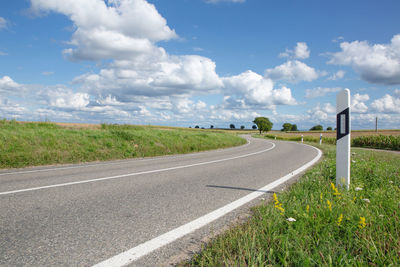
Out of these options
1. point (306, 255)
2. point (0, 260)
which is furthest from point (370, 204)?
point (0, 260)

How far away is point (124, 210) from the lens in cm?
353

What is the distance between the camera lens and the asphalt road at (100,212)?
7.82ft

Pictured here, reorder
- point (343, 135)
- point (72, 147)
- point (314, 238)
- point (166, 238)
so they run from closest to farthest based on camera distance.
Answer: point (314, 238) < point (166, 238) < point (343, 135) < point (72, 147)

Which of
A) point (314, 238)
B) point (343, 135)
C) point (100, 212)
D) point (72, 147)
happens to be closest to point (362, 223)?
point (314, 238)

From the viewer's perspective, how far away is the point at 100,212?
11.4ft

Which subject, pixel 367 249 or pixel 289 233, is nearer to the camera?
pixel 367 249

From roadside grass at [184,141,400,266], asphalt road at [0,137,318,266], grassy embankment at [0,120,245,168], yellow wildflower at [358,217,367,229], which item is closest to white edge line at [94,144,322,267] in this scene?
asphalt road at [0,137,318,266]

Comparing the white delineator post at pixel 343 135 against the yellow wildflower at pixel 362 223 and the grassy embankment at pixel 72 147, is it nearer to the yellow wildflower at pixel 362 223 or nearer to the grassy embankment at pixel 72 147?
the yellow wildflower at pixel 362 223

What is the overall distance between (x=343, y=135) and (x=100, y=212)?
3927 mm

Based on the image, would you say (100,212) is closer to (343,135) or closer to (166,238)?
(166,238)

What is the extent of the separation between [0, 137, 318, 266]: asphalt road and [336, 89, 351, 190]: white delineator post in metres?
1.51

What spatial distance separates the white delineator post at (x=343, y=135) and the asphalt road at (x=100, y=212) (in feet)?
4.97

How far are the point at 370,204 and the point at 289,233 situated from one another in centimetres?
173

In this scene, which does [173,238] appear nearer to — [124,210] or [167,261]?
[167,261]
